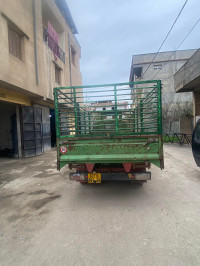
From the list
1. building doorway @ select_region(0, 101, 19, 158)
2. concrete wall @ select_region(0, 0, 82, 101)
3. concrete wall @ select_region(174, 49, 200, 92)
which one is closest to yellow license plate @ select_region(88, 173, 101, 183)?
concrete wall @ select_region(0, 0, 82, 101)

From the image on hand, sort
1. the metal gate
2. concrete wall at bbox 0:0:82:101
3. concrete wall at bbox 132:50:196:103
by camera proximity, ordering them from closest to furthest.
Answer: concrete wall at bbox 0:0:82:101 → the metal gate → concrete wall at bbox 132:50:196:103

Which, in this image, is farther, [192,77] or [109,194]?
[192,77]

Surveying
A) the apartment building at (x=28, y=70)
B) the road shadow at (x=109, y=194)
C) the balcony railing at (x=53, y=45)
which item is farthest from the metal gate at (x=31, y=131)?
the road shadow at (x=109, y=194)

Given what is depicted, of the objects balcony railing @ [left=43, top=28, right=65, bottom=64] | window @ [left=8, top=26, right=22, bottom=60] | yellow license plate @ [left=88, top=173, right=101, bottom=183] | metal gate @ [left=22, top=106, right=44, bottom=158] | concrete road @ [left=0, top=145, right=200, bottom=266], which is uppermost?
balcony railing @ [left=43, top=28, right=65, bottom=64]

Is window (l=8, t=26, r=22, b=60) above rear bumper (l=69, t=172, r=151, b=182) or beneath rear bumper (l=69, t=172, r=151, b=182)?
above

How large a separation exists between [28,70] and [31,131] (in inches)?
134

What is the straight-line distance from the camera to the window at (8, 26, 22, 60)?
264 inches

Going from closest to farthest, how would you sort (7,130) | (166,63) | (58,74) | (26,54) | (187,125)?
(26,54) → (7,130) → (58,74) → (187,125) → (166,63)

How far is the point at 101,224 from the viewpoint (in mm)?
2553

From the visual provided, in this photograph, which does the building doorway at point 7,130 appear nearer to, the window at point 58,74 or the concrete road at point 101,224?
the window at point 58,74

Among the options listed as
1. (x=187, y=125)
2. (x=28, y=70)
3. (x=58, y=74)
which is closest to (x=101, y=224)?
(x=28, y=70)

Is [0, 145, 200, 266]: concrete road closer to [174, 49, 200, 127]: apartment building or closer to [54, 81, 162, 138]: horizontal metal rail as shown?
[54, 81, 162, 138]: horizontal metal rail

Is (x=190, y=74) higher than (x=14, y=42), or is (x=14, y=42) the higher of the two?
(x=14, y=42)

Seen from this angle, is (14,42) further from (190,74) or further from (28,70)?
(190,74)
